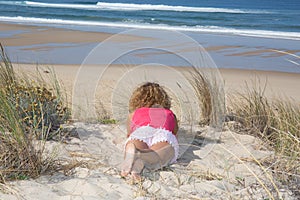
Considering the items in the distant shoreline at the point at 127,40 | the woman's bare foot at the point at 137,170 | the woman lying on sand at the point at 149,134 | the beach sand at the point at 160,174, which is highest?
the woman lying on sand at the point at 149,134

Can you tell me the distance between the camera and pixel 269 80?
29.9 feet

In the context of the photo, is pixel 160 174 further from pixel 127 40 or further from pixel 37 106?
pixel 127 40

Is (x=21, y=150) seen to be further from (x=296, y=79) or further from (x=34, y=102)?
(x=296, y=79)

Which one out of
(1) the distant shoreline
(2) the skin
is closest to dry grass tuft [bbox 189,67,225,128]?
(2) the skin

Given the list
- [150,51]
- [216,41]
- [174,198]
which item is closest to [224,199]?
[174,198]

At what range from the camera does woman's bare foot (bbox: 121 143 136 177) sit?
366 cm

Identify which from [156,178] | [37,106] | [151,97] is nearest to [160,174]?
[156,178]

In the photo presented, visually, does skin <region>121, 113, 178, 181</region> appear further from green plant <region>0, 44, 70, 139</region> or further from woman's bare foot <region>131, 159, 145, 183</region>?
green plant <region>0, 44, 70, 139</region>

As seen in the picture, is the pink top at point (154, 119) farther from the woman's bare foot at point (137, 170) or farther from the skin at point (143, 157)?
the woman's bare foot at point (137, 170)

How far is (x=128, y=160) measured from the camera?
145 inches

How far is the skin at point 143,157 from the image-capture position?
12.0 feet

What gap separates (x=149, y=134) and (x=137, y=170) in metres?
0.53

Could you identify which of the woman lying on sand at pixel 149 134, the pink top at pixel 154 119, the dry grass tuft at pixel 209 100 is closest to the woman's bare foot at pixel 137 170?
the woman lying on sand at pixel 149 134

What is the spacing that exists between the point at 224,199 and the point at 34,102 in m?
2.12
